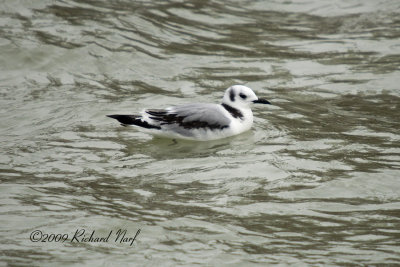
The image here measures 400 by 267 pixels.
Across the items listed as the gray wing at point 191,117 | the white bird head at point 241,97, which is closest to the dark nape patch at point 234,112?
the white bird head at point 241,97

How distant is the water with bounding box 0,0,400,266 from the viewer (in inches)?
222

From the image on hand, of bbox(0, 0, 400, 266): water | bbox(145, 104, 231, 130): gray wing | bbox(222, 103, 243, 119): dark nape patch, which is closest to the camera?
bbox(0, 0, 400, 266): water

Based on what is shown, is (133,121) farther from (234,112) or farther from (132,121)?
(234,112)

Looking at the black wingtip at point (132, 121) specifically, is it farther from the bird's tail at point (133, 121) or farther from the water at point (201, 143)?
the water at point (201, 143)

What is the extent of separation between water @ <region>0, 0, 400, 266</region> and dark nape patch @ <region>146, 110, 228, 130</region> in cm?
26

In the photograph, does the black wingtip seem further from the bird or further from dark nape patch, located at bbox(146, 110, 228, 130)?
dark nape patch, located at bbox(146, 110, 228, 130)

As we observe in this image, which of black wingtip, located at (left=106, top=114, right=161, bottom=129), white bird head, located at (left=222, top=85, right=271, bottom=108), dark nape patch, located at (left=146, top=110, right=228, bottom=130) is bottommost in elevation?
black wingtip, located at (left=106, top=114, right=161, bottom=129)

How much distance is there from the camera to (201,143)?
8.82 m

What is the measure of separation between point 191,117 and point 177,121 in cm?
21

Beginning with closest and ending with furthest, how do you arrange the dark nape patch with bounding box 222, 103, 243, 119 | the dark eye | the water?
1. the water
2. the dark nape patch with bounding box 222, 103, 243, 119
3. the dark eye

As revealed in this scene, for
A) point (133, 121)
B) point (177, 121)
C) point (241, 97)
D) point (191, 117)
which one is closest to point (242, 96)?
point (241, 97)

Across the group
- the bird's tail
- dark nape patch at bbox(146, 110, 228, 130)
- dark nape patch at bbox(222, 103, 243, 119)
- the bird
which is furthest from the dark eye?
the bird's tail

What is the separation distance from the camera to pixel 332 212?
6258 mm

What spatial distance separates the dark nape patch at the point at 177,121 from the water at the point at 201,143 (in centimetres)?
26
